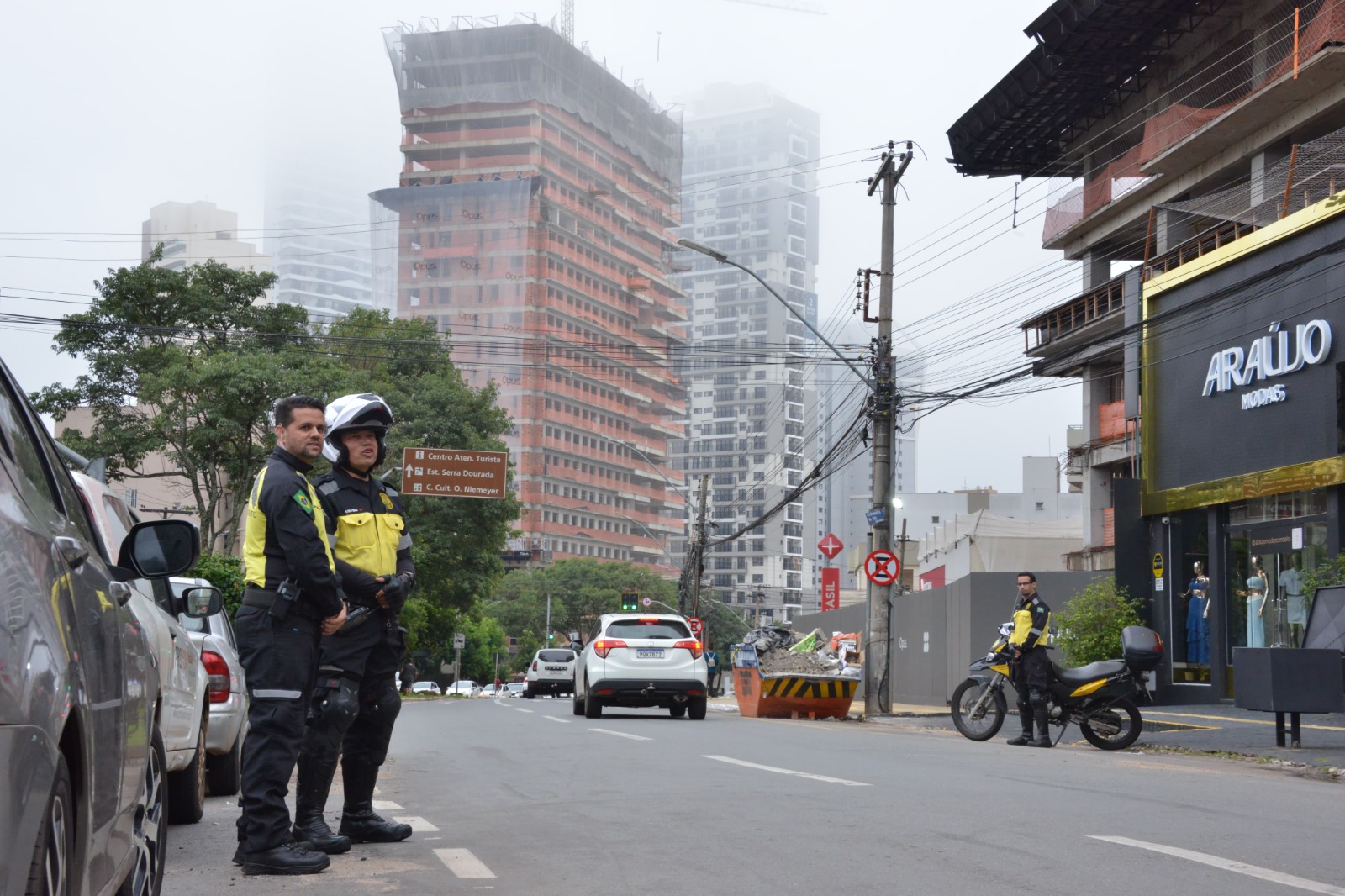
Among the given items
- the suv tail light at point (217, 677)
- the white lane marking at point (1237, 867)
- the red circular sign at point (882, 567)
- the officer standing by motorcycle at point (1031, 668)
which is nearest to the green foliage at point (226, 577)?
the red circular sign at point (882, 567)

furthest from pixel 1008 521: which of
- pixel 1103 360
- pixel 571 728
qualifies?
pixel 571 728

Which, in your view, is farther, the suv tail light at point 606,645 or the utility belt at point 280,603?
the suv tail light at point 606,645

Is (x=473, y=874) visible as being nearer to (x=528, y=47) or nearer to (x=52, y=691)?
(x=52, y=691)

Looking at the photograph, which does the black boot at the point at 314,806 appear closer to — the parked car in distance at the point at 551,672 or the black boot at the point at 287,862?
the black boot at the point at 287,862

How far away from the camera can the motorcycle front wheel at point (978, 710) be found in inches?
664

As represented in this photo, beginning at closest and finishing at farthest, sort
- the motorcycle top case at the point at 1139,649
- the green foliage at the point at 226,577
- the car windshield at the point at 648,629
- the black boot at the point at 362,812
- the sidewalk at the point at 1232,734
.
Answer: the black boot at the point at 362,812
the sidewalk at the point at 1232,734
the motorcycle top case at the point at 1139,649
the car windshield at the point at 648,629
the green foliage at the point at 226,577

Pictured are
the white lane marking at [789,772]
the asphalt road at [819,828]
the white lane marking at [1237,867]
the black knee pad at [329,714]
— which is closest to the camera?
the white lane marking at [1237,867]

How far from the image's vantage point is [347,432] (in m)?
6.64

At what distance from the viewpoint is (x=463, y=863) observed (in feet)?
21.1

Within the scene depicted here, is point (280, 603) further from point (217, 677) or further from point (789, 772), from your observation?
point (789, 772)

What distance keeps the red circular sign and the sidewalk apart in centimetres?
241

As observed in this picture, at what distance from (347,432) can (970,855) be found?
324 cm

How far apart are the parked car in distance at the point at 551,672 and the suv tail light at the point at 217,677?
1542 inches

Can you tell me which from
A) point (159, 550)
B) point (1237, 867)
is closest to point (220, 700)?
point (159, 550)
